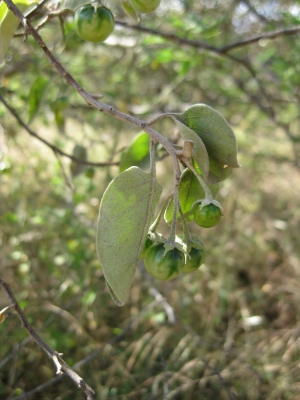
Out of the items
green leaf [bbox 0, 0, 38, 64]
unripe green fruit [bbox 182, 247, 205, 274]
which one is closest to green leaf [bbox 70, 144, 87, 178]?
green leaf [bbox 0, 0, 38, 64]

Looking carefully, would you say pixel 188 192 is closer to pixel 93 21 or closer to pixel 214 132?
pixel 214 132

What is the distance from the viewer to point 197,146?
932mm

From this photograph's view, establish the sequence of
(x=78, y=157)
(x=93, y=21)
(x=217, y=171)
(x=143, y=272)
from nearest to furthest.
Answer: (x=217, y=171) < (x=93, y=21) < (x=78, y=157) < (x=143, y=272)

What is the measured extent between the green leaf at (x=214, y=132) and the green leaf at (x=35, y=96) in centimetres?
93

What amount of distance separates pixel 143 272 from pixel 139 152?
1.52 m

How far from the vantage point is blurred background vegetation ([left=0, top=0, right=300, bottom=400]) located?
Answer: 2650 mm

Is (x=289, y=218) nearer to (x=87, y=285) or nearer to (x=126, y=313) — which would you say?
(x=126, y=313)

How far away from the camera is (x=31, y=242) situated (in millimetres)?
3275

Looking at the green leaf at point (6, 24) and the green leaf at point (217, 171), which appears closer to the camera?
the green leaf at point (217, 171)

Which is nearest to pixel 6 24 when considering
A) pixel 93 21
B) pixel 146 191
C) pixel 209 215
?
pixel 93 21

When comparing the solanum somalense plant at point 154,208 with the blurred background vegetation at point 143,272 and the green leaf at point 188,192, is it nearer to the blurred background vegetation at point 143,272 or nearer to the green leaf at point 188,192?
the green leaf at point 188,192

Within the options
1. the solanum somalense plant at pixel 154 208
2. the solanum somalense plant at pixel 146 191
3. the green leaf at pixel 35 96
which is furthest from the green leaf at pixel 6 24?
the solanum somalense plant at pixel 154 208

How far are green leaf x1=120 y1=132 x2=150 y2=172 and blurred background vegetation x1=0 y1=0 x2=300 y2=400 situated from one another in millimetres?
608

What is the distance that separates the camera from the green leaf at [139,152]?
135 centimetres
